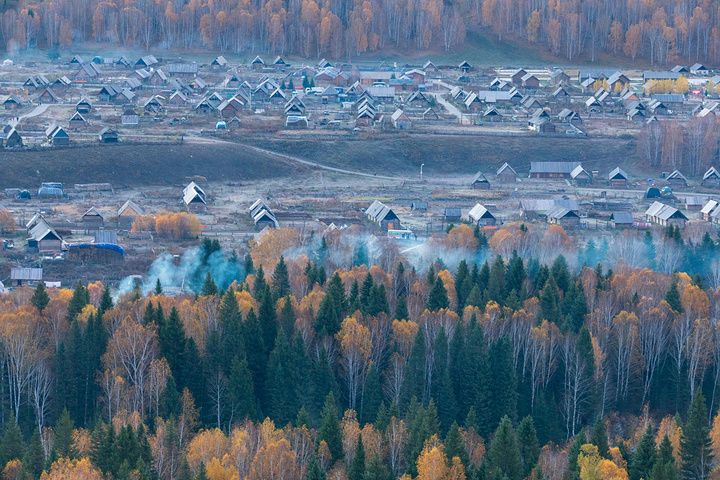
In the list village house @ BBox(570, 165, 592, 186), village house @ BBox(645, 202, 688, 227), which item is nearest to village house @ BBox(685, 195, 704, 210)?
village house @ BBox(645, 202, 688, 227)

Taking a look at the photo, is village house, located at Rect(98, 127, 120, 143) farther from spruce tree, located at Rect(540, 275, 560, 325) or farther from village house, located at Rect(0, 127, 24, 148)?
spruce tree, located at Rect(540, 275, 560, 325)

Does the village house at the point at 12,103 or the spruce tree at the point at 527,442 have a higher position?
the village house at the point at 12,103

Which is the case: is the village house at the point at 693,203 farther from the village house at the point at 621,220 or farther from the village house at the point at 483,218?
the village house at the point at 483,218

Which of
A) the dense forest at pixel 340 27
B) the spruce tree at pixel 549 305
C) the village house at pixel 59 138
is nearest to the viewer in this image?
the spruce tree at pixel 549 305

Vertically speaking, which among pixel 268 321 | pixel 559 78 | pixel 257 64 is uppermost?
pixel 257 64

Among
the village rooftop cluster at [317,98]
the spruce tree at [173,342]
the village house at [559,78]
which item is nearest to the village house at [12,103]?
the village rooftop cluster at [317,98]

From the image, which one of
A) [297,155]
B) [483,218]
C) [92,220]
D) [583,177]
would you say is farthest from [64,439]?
[583,177]

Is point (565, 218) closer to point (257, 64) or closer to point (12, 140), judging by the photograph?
point (12, 140)
